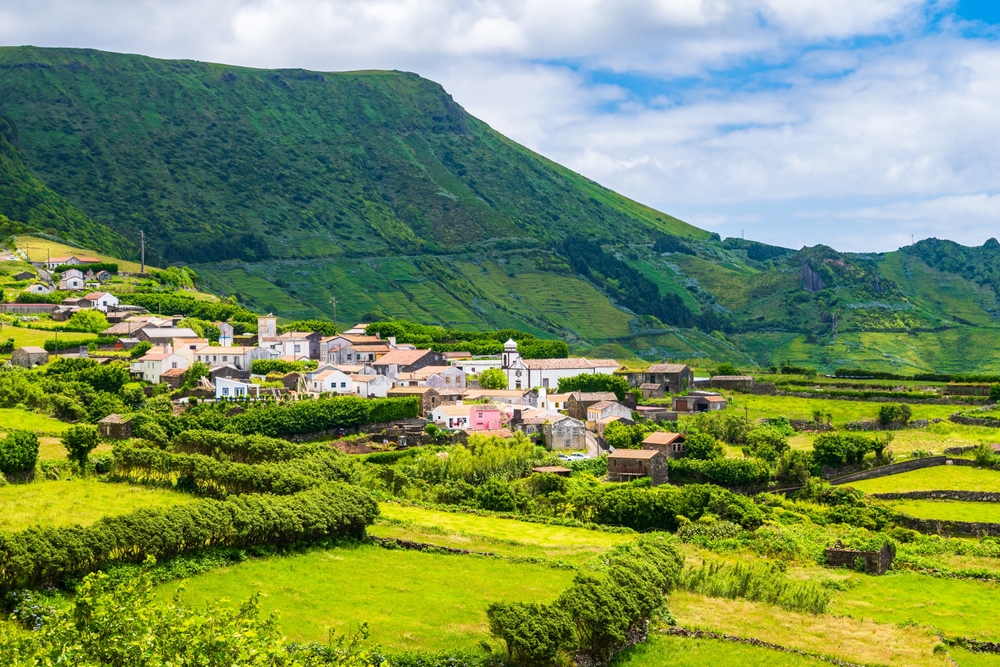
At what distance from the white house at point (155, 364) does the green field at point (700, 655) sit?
63.5m

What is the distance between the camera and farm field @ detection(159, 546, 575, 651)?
39.8 m

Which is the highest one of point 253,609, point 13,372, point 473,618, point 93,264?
point 93,264

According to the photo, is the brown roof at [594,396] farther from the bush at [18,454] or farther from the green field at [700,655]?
the green field at [700,655]

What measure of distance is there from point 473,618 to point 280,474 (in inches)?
794

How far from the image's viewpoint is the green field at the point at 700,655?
39656 mm

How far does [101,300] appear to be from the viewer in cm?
12175

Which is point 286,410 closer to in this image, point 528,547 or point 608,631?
point 528,547

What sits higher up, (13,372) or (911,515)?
(13,372)

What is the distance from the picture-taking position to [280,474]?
5888cm

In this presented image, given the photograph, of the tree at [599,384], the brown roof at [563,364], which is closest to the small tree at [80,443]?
the tree at [599,384]

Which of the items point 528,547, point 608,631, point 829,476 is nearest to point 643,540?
point 528,547

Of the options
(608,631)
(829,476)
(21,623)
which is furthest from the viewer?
(829,476)

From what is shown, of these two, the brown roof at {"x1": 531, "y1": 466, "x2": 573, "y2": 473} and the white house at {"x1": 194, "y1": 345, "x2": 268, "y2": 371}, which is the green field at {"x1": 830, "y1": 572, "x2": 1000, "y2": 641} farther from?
the white house at {"x1": 194, "y1": 345, "x2": 268, "y2": 371}

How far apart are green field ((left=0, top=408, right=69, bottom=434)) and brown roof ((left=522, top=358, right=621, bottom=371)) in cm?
4637
